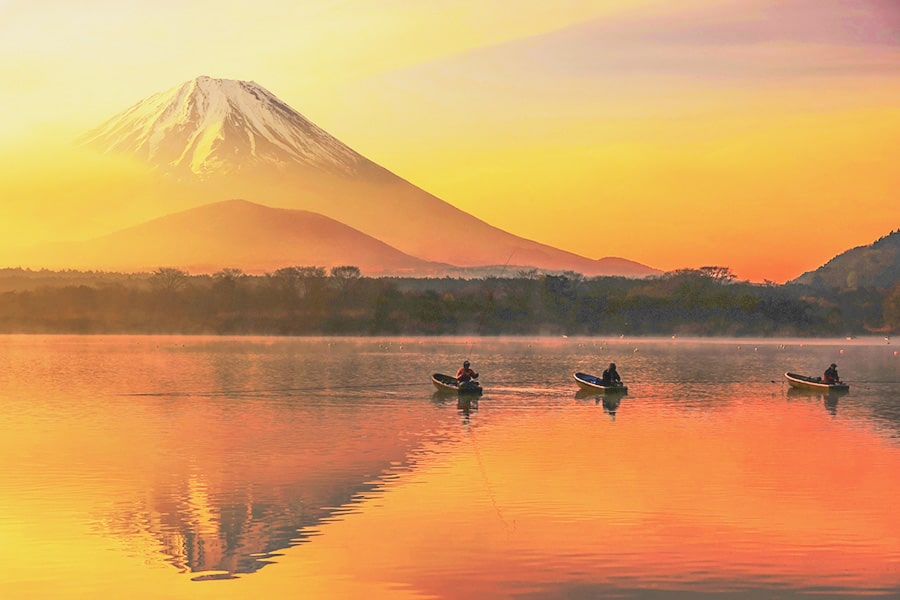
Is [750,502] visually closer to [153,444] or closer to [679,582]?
[679,582]

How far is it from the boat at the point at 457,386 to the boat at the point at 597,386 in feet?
19.9

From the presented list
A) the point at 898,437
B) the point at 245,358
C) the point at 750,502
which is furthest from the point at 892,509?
the point at 245,358

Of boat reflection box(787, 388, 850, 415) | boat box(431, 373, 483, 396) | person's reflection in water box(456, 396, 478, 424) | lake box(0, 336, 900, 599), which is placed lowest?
lake box(0, 336, 900, 599)

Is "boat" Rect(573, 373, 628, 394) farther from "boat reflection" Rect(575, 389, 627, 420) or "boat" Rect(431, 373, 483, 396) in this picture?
"boat" Rect(431, 373, 483, 396)

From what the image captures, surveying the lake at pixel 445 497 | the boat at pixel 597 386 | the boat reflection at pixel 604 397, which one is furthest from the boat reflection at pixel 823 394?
the boat reflection at pixel 604 397

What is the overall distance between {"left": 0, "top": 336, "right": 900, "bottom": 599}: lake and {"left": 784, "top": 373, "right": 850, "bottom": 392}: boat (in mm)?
2660

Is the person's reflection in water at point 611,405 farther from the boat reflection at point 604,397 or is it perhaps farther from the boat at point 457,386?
the boat at point 457,386

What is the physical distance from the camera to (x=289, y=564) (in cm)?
2166

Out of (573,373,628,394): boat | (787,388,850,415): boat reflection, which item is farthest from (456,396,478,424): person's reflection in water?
(787,388,850,415): boat reflection

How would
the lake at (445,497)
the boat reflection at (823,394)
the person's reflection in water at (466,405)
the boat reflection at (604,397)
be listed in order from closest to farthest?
the lake at (445,497), the person's reflection in water at (466,405), the boat reflection at (604,397), the boat reflection at (823,394)

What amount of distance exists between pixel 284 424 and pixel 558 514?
2280cm

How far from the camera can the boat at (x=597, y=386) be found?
2426 inches

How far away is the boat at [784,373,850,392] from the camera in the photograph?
2608 inches

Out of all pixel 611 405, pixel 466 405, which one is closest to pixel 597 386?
pixel 611 405
